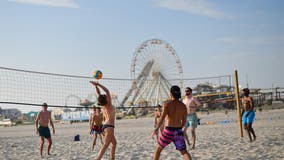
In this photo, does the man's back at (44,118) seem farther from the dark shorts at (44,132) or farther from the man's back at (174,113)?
the man's back at (174,113)

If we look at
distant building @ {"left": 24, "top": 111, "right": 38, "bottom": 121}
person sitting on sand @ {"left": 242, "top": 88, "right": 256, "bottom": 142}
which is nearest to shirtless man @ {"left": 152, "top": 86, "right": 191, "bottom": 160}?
person sitting on sand @ {"left": 242, "top": 88, "right": 256, "bottom": 142}

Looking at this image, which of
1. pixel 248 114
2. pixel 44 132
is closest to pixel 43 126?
pixel 44 132

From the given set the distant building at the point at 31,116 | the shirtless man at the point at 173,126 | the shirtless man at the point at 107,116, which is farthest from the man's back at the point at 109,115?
the distant building at the point at 31,116

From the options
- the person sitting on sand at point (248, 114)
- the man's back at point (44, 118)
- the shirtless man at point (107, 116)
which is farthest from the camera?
the person sitting on sand at point (248, 114)

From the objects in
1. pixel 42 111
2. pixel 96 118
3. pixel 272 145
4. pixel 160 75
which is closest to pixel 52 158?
pixel 42 111

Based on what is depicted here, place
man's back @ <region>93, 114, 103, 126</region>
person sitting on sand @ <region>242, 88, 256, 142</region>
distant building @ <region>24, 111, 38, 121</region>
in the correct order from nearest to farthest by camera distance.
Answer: person sitting on sand @ <region>242, 88, 256, 142</region> → man's back @ <region>93, 114, 103, 126</region> → distant building @ <region>24, 111, 38, 121</region>

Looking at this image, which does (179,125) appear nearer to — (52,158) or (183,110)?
(183,110)

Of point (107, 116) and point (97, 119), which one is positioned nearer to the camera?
point (107, 116)

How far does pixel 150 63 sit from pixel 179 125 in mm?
41154

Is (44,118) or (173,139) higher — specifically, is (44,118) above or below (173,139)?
above

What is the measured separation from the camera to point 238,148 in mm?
7684

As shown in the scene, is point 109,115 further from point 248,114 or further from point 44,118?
point 248,114

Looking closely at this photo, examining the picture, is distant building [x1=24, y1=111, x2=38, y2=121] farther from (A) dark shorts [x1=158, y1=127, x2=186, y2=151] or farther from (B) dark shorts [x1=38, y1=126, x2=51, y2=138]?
(A) dark shorts [x1=158, y1=127, x2=186, y2=151]

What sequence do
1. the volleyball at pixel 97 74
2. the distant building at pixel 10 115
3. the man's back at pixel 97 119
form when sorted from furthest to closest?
the distant building at pixel 10 115 → the man's back at pixel 97 119 → the volleyball at pixel 97 74
